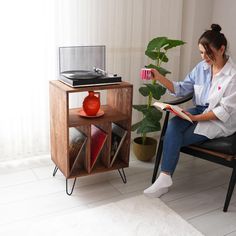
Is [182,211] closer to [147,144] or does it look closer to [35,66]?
[147,144]

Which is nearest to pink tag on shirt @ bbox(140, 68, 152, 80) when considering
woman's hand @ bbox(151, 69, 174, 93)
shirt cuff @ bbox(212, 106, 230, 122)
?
woman's hand @ bbox(151, 69, 174, 93)

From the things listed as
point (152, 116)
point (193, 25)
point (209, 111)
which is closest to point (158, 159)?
point (152, 116)

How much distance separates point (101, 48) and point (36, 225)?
120 cm

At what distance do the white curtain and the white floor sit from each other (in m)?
0.28

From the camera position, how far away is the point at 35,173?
230cm

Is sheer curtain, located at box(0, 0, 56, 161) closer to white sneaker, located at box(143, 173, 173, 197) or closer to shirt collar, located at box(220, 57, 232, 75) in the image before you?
white sneaker, located at box(143, 173, 173, 197)

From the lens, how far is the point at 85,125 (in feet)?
6.43

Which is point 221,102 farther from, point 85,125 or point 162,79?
point 85,125

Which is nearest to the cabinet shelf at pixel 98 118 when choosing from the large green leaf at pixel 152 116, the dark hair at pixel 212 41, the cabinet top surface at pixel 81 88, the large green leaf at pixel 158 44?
the cabinet top surface at pixel 81 88

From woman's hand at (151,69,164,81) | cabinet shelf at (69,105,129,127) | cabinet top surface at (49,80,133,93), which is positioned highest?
woman's hand at (151,69,164,81)

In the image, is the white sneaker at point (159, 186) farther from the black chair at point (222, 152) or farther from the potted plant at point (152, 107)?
the potted plant at point (152, 107)

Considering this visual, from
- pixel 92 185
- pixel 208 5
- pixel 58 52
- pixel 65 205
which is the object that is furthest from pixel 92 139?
pixel 208 5

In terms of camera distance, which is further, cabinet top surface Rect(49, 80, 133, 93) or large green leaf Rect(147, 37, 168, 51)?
large green leaf Rect(147, 37, 168, 51)

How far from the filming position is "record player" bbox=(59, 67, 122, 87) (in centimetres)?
190
